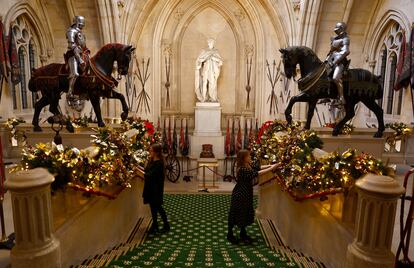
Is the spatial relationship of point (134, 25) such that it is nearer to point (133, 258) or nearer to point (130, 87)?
point (130, 87)

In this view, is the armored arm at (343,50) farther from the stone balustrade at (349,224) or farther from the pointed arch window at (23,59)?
the pointed arch window at (23,59)

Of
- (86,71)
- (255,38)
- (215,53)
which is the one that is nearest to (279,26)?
(255,38)

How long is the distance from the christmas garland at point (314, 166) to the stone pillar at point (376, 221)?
Answer: 0.59 meters

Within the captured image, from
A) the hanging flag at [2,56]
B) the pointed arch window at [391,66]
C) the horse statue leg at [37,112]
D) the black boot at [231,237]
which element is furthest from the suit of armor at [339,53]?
the hanging flag at [2,56]

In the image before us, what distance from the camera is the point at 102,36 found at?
1126cm

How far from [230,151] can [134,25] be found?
6429 mm

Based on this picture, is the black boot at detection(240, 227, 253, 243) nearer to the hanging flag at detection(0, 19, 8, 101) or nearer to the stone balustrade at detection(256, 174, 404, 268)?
the stone balustrade at detection(256, 174, 404, 268)

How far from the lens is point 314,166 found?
3.47 meters

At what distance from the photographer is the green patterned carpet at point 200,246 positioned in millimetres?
3096

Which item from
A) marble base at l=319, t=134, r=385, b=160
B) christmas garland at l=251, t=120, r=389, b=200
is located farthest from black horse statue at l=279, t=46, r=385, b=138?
christmas garland at l=251, t=120, r=389, b=200

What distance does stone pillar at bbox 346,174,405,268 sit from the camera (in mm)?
2248

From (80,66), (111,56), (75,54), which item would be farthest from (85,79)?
(111,56)

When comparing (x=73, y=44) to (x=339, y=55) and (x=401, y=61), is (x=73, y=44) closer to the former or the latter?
(x=339, y=55)

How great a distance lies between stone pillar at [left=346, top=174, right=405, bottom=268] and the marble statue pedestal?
8.92m
